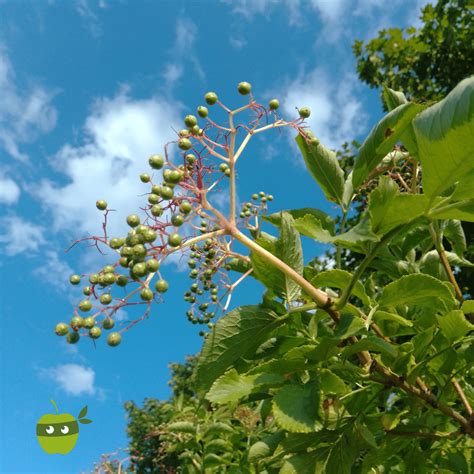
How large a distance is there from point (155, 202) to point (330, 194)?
509 millimetres

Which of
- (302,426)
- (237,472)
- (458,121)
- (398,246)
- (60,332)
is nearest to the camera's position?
(458,121)

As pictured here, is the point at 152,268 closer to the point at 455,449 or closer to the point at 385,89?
the point at 385,89

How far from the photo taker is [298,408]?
118 cm

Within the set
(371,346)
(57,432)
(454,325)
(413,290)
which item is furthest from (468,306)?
(57,432)

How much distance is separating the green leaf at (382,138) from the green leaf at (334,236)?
208mm

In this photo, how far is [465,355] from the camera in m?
1.42

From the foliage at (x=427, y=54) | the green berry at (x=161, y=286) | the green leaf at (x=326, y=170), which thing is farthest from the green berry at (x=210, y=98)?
the foliage at (x=427, y=54)

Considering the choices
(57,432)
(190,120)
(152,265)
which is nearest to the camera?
(152,265)

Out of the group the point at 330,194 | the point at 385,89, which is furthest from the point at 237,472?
the point at 385,89

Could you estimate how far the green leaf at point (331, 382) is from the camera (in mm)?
1268

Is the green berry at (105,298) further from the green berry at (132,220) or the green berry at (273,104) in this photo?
the green berry at (273,104)

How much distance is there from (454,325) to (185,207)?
754 mm

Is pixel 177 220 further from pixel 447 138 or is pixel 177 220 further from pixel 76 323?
pixel 447 138

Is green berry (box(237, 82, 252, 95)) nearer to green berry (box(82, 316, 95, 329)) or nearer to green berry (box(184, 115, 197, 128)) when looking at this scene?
green berry (box(184, 115, 197, 128))
